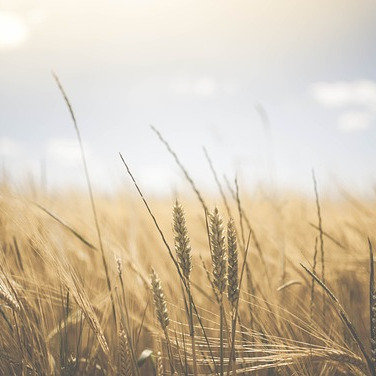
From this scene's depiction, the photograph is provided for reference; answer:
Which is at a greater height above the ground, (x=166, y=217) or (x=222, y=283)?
(x=222, y=283)

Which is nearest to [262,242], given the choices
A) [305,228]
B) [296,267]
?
[305,228]

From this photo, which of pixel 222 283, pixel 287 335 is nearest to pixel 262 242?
pixel 287 335

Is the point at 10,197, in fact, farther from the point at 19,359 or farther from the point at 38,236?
the point at 19,359

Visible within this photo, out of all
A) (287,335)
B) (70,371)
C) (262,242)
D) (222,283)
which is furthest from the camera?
(262,242)

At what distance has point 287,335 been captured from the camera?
729mm

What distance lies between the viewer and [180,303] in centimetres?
80

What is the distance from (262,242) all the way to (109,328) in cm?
70

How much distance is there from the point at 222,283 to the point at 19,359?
1.13 feet

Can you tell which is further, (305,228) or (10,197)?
(305,228)

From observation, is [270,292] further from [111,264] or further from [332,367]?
[111,264]

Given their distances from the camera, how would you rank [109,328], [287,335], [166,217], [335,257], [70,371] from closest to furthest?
[70,371] < [287,335] < [109,328] < [335,257] < [166,217]

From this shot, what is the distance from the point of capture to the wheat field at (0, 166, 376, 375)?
52cm

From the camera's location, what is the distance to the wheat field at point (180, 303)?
521mm

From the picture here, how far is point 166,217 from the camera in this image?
219 cm
